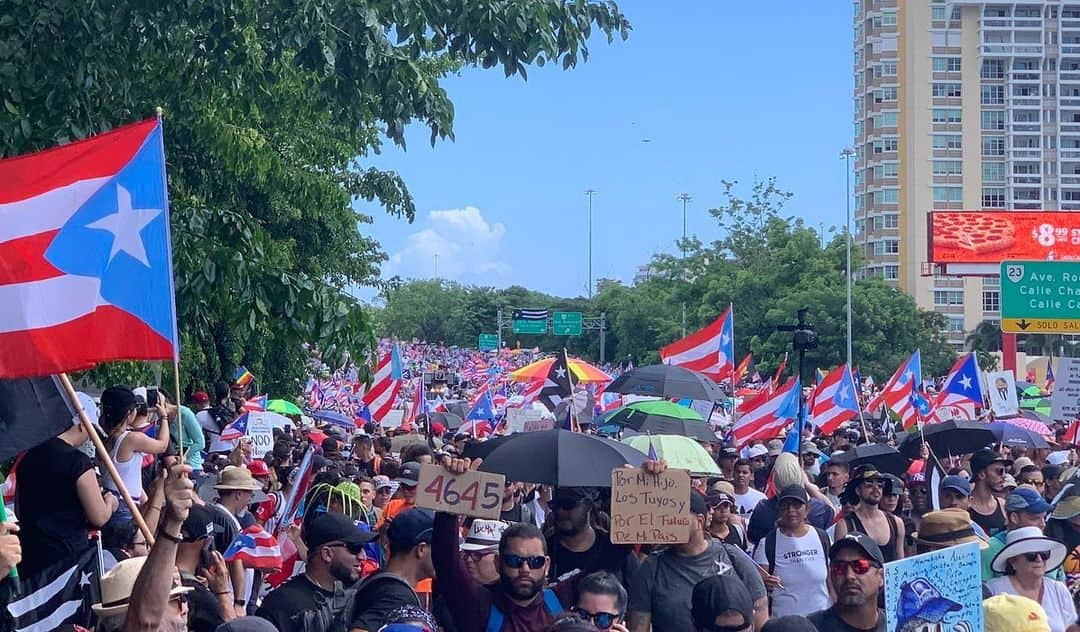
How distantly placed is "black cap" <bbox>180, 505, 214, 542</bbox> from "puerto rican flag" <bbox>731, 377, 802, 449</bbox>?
Result: 1142 centimetres

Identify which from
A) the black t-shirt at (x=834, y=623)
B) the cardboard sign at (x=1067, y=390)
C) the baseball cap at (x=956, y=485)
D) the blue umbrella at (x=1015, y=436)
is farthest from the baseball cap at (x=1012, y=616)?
the cardboard sign at (x=1067, y=390)

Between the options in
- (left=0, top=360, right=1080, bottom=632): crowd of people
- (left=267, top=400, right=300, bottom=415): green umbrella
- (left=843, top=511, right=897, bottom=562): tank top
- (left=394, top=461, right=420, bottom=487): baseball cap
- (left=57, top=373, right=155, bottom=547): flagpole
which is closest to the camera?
(left=57, top=373, right=155, bottom=547): flagpole

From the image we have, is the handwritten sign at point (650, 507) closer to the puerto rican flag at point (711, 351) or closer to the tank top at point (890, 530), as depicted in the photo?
the tank top at point (890, 530)

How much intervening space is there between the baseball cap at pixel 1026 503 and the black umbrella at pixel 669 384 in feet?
29.6

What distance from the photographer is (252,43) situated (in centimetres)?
1152

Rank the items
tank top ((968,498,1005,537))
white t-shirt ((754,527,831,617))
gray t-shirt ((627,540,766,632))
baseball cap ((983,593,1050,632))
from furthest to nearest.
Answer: tank top ((968,498,1005,537)) → white t-shirt ((754,527,831,617)) → gray t-shirt ((627,540,766,632)) → baseball cap ((983,593,1050,632))

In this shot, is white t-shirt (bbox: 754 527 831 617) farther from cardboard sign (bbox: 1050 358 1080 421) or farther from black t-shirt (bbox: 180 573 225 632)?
cardboard sign (bbox: 1050 358 1080 421)

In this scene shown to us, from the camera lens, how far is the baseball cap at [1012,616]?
5.54 m

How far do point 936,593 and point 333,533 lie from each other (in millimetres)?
2358

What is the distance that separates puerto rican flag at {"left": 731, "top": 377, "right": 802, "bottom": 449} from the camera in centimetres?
1747

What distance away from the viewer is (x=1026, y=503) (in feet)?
28.1

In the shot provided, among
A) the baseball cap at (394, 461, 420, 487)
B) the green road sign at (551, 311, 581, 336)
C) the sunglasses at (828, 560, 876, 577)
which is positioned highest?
the green road sign at (551, 311, 581, 336)

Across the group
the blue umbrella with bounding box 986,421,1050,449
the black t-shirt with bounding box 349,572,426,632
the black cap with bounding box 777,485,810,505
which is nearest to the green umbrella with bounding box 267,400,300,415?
the blue umbrella with bounding box 986,421,1050,449

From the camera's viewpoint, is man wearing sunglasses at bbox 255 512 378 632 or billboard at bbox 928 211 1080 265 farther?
billboard at bbox 928 211 1080 265
